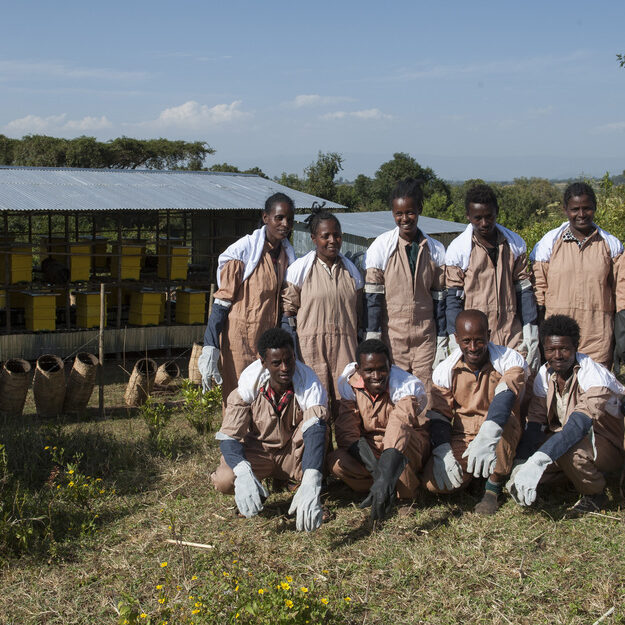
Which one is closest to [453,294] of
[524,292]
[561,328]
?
[524,292]

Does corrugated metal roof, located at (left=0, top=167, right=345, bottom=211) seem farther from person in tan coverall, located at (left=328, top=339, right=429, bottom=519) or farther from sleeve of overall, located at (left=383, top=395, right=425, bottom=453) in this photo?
sleeve of overall, located at (left=383, top=395, right=425, bottom=453)

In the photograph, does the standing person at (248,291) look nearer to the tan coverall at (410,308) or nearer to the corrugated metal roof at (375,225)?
the tan coverall at (410,308)

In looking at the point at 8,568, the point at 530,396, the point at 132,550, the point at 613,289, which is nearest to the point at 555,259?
the point at 613,289

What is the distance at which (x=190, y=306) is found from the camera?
1133 centimetres

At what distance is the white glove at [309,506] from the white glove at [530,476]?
3.50 feet

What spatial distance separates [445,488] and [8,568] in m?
2.38

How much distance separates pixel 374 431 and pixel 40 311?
23.4ft

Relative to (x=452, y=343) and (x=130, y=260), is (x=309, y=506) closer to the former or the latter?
(x=452, y=343)

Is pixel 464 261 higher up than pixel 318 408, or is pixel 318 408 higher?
pixel 464 261

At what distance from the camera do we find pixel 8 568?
3.71 m

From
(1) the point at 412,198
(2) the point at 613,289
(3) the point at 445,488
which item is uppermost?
(1) the point at 412,198

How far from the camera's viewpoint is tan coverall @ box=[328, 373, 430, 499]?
408 cm

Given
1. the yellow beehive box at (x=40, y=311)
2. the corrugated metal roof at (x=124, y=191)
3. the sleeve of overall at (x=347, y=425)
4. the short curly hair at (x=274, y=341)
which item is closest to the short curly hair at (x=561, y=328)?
the sleeve of overall at (x=347, y=425)

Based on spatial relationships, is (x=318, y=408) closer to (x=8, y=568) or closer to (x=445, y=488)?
(x=445, y=488)
